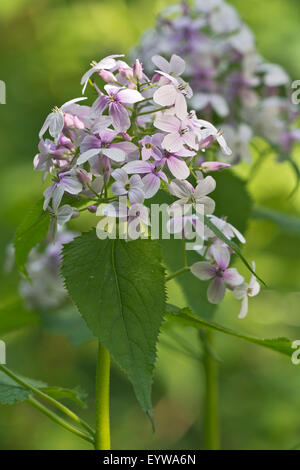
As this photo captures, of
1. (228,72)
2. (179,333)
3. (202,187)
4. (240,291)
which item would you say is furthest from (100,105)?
(179,333)

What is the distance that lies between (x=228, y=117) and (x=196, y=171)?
619mm

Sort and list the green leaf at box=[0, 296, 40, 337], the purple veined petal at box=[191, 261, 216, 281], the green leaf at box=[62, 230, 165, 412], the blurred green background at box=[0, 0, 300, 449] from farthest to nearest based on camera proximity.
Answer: the blurred green background at box=[0, 0, 300, 449]
the green leaf at box=[0, 296, 40, 337]
the purple veined petal at box=[191, 261, 216, 281]
the green leaf at box=[62, 230, 165, 412]

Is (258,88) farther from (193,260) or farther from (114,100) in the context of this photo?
(114,100)

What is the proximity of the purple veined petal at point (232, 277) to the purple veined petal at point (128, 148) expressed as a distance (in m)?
0.15

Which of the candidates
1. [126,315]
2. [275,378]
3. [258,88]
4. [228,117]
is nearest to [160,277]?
[126,315]

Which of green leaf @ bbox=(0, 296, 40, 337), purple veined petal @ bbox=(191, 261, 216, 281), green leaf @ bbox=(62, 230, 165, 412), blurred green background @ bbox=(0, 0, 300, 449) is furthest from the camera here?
blurred green background @ bbox=(0, 0, 300, 449)

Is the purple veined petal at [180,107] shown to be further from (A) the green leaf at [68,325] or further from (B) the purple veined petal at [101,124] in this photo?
(A) the green leaf at [68,325]

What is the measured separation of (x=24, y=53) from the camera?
2721 mm

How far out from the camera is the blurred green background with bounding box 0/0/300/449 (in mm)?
1968

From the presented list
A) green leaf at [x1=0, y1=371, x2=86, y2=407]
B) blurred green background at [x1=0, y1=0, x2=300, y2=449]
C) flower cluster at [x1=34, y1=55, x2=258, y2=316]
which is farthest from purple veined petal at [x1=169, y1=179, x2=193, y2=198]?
blurred green background at [x1=0, y1=0, x2=300, y2=449]

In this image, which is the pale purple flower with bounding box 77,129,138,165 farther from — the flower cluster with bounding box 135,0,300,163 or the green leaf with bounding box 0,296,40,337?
the flower cluster with bounding box 135,0,300,163

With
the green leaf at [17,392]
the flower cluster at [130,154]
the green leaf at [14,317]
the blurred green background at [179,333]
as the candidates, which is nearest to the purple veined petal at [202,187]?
the flower cluster at [130,154]

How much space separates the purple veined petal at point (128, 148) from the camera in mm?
611

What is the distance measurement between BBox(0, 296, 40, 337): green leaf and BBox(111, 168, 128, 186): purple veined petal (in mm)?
477
